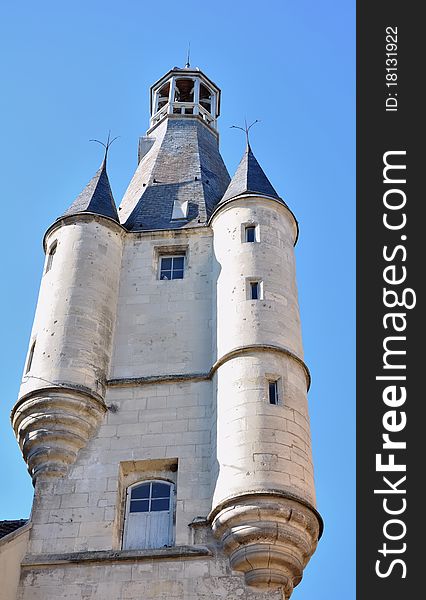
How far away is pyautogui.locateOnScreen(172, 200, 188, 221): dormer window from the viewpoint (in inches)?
890

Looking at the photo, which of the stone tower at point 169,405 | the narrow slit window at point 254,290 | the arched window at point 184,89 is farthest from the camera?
the arched window at point 184,89

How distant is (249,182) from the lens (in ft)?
71.2

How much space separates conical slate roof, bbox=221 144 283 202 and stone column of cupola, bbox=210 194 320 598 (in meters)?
0.31

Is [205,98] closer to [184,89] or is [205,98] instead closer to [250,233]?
[184,89]

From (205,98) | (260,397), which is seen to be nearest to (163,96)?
(205,98)

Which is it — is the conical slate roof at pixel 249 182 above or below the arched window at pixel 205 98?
below

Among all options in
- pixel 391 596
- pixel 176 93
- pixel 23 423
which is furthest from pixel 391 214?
pixel 176 93

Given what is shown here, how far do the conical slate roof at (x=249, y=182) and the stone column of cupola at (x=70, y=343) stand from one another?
2.72 meters

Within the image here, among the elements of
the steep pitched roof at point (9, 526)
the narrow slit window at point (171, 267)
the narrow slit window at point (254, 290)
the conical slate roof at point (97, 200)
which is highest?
the conical slate roof at point (97, 200)

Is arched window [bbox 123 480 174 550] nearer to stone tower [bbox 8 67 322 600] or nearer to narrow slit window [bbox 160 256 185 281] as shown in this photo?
stone tower [bbox 8 67 322 600]

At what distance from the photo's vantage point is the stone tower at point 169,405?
15.5 m

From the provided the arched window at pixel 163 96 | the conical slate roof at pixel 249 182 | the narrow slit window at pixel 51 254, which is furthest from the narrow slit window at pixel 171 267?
the arched window at pixel 163 96

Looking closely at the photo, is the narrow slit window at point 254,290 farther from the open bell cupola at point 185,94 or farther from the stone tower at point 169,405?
the open bell cupola at point 185,94

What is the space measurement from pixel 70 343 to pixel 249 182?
18.8ft
